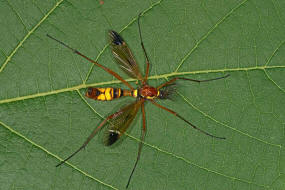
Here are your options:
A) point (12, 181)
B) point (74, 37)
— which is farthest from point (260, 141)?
point (12, 181)

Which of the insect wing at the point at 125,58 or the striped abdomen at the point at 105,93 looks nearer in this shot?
the striped abdomen at the point at 105,93

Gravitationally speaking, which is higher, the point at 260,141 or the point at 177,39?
the point at 177,39

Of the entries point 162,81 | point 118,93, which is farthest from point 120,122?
point 162,81

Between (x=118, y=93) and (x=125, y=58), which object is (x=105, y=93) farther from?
(x=125, y=58)

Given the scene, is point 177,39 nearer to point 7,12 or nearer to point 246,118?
point 246,118

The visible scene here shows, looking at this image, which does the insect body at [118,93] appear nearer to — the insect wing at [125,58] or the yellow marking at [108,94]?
the yellow marking at [108,94]

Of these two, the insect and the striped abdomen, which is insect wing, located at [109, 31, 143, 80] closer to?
the insect

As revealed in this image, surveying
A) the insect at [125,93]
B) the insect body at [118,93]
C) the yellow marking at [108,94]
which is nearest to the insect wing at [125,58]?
the insect at [125,93]
